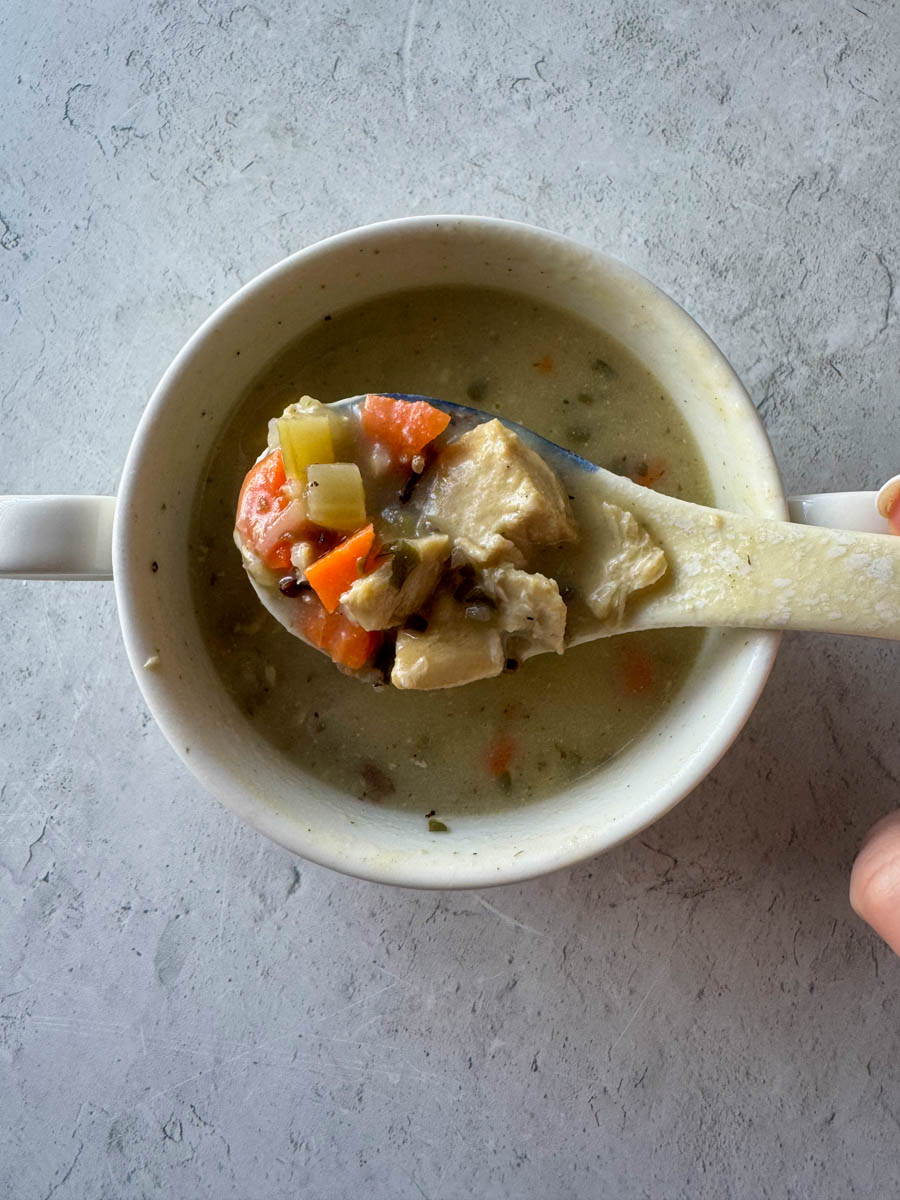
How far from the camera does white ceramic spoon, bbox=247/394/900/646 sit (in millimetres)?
1670

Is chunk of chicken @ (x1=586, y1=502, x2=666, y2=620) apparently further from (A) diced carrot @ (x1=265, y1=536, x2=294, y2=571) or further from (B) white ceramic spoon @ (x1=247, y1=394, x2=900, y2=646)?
(A) diced carrot @ (x1=265, y1=536, x2=294, y2=571)

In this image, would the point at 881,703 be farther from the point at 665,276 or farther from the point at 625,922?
the point at 665,276

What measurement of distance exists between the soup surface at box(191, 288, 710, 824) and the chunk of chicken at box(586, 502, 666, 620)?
24cm

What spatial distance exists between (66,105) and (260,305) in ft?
3.07

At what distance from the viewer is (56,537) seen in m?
1.71

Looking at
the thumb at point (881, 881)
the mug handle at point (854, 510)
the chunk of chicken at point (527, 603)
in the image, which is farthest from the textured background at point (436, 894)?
the chunk of chicken at point (527, 603)

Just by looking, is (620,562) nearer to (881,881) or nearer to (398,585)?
(398,585)

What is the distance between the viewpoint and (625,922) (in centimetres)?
221

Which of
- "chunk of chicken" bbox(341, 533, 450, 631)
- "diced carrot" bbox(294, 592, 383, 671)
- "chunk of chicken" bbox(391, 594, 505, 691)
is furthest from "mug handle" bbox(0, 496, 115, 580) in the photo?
"chunk of chicken" bbox(391, 594, 505, 691)

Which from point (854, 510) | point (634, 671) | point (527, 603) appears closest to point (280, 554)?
point (527, 603)

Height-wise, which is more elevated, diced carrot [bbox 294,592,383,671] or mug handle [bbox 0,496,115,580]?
mug handle [bbox 0,496,115,580]

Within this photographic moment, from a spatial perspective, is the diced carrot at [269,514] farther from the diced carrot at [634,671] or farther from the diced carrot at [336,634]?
the diced carrot at [634,671]

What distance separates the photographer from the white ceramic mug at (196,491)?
1.79m

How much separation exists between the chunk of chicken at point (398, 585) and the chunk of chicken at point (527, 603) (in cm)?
10
